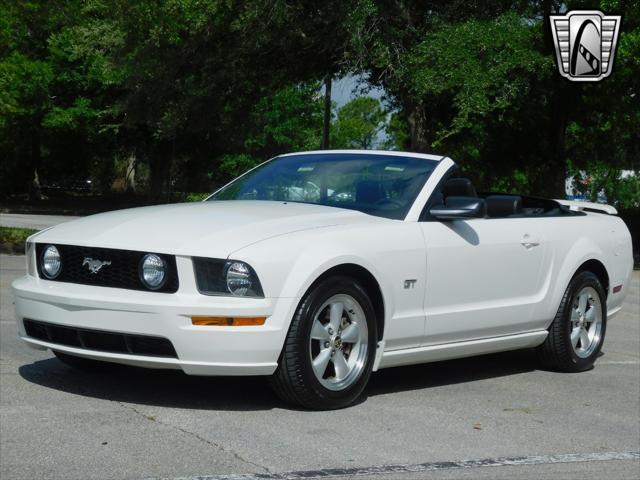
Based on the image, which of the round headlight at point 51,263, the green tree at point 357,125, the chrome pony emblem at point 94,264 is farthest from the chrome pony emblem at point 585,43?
the green tree at point 357,125

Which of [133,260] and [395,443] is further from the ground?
[133,260]

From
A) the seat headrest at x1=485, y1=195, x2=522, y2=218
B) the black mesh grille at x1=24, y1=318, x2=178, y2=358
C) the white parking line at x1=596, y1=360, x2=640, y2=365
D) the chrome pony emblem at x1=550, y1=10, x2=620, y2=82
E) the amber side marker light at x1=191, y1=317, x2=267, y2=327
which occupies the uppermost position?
the chrome pony emblem at x1=550, y1=10, x2=620, y2=82

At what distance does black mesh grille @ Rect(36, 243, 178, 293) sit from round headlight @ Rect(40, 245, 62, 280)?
0.04m

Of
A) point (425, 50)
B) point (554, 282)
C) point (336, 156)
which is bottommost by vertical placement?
point (554, 282)

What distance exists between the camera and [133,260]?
19.9 ft

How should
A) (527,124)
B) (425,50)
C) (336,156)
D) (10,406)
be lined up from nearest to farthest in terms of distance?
(10,406) → (336,156) → (425,50) → (527,124)

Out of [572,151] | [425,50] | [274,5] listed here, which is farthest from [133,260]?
[572,151]

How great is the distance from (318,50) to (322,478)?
2340cm

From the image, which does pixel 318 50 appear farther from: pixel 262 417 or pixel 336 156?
pixel 262 417

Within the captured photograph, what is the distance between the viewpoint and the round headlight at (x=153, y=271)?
5.98 metres

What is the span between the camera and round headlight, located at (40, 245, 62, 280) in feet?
21.0

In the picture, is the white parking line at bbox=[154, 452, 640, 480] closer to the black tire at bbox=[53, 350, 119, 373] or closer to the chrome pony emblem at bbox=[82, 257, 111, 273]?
the chrome pony emblem at bbox=[82, 257, 111, 273]

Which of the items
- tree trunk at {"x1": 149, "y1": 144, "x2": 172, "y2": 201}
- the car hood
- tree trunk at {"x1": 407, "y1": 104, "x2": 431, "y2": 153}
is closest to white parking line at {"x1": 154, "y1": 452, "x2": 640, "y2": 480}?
the car hood

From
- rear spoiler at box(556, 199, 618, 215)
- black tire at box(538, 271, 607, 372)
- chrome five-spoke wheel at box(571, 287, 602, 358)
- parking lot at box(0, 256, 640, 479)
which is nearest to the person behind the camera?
parking lot at box(0, 256, 640, 479)
